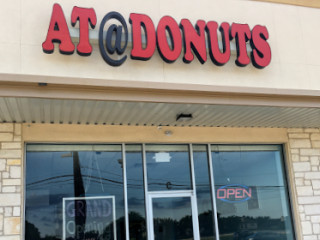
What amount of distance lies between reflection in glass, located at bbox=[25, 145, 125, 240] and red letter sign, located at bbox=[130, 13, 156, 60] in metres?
2.52

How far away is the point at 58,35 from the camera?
7.32 metres

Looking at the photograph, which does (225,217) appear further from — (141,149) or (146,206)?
(141,149)

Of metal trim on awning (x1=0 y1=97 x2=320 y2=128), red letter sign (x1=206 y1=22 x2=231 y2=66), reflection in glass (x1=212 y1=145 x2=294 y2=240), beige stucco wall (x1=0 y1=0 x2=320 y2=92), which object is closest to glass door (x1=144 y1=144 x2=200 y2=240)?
reflection in glass (x1=212 y1=145 x2=294 y2=240)

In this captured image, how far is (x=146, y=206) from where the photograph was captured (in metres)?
9.15

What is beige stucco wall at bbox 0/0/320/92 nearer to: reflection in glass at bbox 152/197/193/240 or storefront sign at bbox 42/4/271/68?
storefront sign at bbox 42/4/271/68

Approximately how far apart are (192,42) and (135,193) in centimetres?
348

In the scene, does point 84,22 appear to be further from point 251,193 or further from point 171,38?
point 251,193

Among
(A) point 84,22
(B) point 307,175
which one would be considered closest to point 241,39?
(A) point 84,22

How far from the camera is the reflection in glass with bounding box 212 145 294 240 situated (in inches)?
382

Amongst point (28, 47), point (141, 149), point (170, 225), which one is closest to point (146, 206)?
point (170, 225)

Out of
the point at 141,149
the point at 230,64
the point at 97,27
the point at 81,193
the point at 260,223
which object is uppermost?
the point at 97,27

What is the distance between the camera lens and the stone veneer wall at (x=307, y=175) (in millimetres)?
9836

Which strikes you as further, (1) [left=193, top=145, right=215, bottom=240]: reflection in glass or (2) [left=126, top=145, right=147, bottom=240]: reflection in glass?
(1) [left=193, top=145, right=215, bottom=240]: reflection in glass

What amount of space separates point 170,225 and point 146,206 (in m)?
0.68
